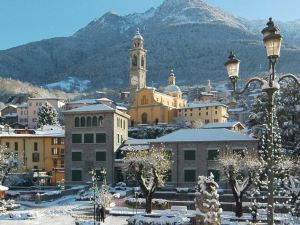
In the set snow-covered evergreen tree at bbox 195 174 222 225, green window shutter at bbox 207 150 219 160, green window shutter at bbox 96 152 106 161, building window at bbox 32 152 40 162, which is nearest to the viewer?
snow-covered evergreen tree at bbox 195 174 222 225

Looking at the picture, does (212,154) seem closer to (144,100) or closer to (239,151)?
(239,151)

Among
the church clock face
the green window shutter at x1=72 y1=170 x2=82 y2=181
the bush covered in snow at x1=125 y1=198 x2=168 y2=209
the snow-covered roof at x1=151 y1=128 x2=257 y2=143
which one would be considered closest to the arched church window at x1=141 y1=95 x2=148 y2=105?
the church clock face

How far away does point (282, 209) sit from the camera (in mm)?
42688

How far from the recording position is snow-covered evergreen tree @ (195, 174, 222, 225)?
2662cm

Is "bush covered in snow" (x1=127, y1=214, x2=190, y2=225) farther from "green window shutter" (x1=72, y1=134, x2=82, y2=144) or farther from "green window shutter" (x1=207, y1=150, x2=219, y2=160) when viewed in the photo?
"green window shutter" (x1=72, y1=134, x2=82, y2=144)

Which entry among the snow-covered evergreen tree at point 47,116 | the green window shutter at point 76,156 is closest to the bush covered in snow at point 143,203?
Answer: the green window shutter at point 76,156

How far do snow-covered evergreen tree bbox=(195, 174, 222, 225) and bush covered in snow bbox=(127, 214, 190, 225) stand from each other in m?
10.3

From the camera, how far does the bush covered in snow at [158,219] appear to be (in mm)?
39566

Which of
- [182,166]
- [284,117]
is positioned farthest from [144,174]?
[284,117]

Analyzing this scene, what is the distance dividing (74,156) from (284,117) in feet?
90.9

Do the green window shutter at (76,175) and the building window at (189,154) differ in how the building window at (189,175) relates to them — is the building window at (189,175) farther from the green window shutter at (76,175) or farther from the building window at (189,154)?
the green window shutter at (76,175)

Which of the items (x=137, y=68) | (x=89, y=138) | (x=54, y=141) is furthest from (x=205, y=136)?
(x=137, y=68)

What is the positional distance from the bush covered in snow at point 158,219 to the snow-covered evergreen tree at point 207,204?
10.3 m

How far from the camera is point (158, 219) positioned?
40.2 metres
